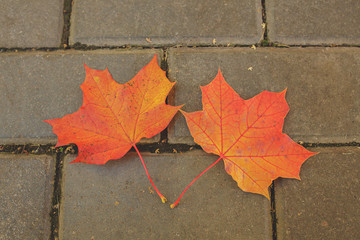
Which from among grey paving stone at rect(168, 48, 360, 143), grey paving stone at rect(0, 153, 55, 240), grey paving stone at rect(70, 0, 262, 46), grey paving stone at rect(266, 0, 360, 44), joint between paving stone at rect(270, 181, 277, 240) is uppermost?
grey paving stone at rect(266, 0, 360, 44)

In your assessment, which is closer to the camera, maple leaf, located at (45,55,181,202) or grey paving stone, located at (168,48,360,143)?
maple leaf, located at (45,55,181,202)

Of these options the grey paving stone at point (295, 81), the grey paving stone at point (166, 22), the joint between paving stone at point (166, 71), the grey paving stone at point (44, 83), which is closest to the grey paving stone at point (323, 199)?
the grey paving stone at point (295, 81)

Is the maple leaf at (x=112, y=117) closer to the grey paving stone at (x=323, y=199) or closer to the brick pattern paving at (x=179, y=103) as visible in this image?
the brick pattern paving at (x=179, y=103)

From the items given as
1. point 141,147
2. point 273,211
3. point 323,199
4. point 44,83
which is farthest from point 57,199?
point 323,199

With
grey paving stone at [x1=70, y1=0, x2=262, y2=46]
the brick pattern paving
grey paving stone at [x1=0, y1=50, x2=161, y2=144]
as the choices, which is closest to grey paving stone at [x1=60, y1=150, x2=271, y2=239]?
the brick pattern paving

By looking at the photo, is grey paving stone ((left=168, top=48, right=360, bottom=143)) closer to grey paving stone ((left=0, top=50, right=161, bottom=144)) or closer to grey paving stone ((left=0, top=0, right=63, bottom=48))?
grey paving stone ((left=0, top=50, right=161, bottom=144))

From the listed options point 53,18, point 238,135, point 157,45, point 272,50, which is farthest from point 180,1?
point 238,135

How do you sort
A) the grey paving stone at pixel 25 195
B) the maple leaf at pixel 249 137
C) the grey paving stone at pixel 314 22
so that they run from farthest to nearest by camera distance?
the grey paving stone at pixel 314 22, the grey paving stone at pixel 25 195, the maple leaf at pixel 249 137

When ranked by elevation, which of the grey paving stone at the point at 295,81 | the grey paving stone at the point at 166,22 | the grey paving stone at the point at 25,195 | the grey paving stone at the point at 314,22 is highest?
the grey paving stone at the point at 314,22
